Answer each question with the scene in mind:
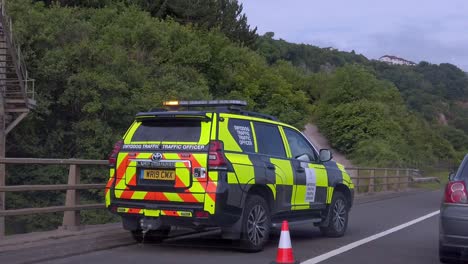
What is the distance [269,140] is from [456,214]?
313cm

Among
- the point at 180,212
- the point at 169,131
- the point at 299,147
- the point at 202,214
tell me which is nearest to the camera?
the point at 202,214

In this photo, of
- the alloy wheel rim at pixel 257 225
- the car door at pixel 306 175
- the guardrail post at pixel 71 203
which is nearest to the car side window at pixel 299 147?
the car door at pixel 306 175

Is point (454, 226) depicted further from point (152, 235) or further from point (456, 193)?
point (152, 235)

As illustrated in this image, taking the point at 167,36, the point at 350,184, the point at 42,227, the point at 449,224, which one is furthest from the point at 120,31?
the point at 449,224

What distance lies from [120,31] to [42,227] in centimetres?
1644

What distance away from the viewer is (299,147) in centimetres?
1130

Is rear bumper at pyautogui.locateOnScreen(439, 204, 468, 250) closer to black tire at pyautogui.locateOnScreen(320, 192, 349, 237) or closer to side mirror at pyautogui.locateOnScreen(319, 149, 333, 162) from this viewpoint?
side mirror at pyautogui.locateOnScreen(319, 149, 333, 162)

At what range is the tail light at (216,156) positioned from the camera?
8.81 metres

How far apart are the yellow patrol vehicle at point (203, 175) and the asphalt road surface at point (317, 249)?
0.38 m

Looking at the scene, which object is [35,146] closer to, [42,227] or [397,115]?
[42,227]

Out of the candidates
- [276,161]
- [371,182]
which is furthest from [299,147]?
[371,182]

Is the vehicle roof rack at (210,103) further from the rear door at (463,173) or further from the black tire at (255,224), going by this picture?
the rear door at (463,173)

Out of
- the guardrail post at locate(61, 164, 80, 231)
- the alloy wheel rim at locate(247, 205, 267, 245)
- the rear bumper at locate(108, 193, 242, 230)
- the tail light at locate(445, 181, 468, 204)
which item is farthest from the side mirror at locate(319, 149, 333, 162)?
the guardrail post at locate(61, 164, 80, 231)

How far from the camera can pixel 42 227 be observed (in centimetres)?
2375
